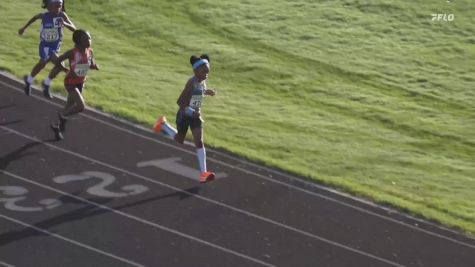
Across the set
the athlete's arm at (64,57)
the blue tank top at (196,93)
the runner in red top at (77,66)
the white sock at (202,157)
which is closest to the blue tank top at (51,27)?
the athlete's arm at (64,57)

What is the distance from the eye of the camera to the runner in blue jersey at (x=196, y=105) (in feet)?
57.6

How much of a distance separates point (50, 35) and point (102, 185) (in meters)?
3.69

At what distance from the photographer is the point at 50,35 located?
20.2 metres

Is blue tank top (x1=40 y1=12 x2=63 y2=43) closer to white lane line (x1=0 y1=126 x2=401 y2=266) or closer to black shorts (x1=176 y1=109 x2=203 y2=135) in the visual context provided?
white lane line (x1=0 y1=126 x2=401 y2=266)

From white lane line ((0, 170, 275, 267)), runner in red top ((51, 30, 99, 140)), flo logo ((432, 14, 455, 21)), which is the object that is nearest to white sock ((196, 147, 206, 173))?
white lane line ((0, 170, 275, 267))

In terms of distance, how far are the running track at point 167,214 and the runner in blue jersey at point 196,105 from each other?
57 cm

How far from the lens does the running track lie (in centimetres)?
1600

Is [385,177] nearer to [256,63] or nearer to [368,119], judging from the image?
[368,119]

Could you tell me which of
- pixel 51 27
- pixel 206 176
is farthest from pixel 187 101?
pixel 51 27

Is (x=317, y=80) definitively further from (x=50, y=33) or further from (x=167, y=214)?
(x=167, y=214)

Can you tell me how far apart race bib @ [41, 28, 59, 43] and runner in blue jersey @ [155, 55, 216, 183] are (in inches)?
135

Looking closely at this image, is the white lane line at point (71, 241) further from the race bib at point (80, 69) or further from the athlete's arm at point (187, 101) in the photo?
the race bib at point (80, 69)

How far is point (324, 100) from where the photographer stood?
2452 centimetres

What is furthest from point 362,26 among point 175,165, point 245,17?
point 175,165
